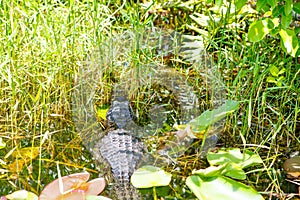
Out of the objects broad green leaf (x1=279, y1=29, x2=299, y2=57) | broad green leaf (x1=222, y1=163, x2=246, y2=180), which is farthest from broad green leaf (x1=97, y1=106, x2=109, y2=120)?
broad green leaf (x1=279, y1=29, x2=299, y2=57)

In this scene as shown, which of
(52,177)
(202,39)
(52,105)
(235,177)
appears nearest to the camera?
(235,177)

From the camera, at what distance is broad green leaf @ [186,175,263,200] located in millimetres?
1595

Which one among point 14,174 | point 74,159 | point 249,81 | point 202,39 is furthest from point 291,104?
point 14,174

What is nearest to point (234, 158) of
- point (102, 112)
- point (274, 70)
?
point (274, 70)

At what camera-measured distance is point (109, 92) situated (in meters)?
2.26

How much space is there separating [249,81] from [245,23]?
0.56 meters

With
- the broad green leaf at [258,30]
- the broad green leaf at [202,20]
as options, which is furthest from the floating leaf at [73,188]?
the broad green leaf at [202,20]

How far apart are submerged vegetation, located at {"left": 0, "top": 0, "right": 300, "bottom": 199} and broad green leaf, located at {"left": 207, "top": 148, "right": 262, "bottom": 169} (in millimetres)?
15

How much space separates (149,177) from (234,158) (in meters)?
0.32

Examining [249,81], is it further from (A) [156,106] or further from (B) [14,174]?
(B) [14,174]

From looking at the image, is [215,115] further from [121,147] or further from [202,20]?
[202,20]

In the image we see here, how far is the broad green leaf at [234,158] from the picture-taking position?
180cm

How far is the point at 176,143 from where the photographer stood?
200cm

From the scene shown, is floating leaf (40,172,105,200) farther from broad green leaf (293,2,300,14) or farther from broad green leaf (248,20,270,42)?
broad green leaf (293,2,300,14)
